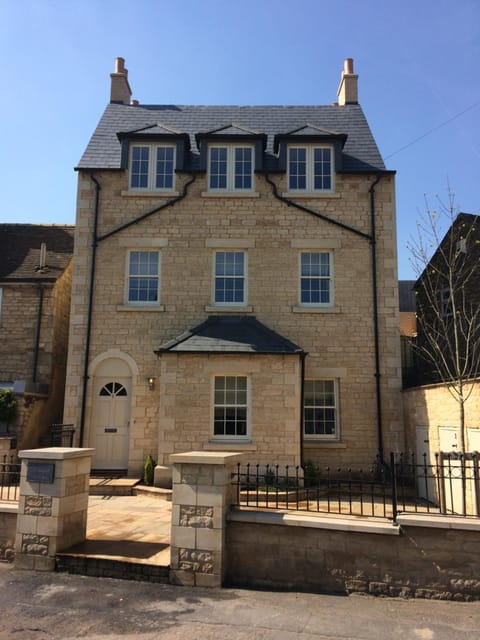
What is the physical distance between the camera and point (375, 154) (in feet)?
55.6

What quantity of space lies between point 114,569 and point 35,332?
1072cm

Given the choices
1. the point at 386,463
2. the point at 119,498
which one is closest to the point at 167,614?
the point at 119,498

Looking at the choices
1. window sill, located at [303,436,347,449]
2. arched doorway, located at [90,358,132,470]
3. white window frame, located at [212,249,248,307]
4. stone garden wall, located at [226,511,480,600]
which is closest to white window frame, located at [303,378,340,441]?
window sill, located at [303,436,347,449]

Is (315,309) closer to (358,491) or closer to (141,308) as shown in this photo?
(141,308)

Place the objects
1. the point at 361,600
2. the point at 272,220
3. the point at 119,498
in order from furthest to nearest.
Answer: the point at 272,220
the point at 119,498
the point at 361,600

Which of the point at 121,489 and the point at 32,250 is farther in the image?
the point at 32,250

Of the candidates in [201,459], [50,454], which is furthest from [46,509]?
[201,459]

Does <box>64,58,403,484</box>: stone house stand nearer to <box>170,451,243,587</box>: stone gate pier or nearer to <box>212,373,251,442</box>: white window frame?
<box>212,373,251,442</box>: white window frame

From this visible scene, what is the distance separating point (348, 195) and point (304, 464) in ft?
27.6

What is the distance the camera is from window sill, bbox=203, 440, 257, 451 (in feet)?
43.5

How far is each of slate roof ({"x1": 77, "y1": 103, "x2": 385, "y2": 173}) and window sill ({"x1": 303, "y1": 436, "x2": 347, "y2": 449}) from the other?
340 inches

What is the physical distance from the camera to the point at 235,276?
A: 16.1m

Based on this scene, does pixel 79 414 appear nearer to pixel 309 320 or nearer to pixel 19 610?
pixel 309 320

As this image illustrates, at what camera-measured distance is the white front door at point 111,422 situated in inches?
594
